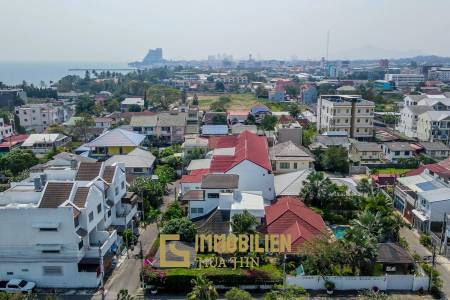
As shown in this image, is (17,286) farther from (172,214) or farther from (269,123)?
(269,123)

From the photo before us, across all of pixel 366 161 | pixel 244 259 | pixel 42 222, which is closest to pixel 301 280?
pixel 244 259

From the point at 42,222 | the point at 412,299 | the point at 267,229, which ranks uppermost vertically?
the point at 42,222

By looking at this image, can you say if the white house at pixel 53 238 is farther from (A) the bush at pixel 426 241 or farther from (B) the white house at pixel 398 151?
(B) the white house at pixel 398 151

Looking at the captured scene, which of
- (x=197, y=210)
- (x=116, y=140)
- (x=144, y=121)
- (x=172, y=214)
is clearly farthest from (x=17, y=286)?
(x=144, y=121)

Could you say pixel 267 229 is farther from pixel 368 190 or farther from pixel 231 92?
pixel 231 92

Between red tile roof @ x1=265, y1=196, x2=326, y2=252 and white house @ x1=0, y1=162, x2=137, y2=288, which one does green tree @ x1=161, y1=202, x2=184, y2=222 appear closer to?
white house @ x1=0, y1=162, x2=137, y2=288

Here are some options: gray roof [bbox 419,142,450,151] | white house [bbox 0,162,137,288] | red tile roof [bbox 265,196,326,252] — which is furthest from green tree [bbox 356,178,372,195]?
white house [bbox 0,162,137,288]
